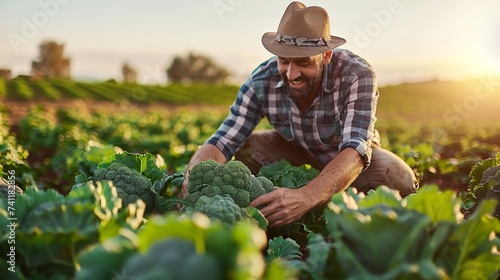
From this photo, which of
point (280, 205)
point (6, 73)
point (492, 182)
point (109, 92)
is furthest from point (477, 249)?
point (6, 73)

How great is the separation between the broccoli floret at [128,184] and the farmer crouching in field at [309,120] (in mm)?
248


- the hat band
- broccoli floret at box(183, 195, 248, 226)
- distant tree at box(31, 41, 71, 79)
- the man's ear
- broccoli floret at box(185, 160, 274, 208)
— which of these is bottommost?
distant tree at box(31, 41, 71, 79)

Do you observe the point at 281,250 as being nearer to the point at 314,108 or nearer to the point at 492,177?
the point at 492,177

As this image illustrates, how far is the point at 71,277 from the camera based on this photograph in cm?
215

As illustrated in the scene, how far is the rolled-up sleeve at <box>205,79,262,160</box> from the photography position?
16.4 feet

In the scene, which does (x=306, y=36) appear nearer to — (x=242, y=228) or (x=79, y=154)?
(x=242, y=228)

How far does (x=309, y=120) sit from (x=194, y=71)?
9820cm

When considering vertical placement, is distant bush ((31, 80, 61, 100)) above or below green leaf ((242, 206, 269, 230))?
below

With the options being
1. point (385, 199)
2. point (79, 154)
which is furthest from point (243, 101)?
point (385, 199)

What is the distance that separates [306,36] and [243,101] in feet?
3.52

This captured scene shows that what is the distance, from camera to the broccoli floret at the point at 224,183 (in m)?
3.36

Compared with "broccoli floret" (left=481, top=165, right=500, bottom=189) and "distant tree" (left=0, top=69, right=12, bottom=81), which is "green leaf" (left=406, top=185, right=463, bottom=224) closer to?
"broccoli floret" (left=481, top=165, right=500, bottom=189)

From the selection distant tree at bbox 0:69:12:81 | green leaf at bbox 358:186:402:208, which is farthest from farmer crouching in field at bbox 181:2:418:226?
distant tree at bbox 0:69:12:81

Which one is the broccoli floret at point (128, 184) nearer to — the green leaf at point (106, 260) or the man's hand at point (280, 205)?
the man's hand at point (280, 205)
